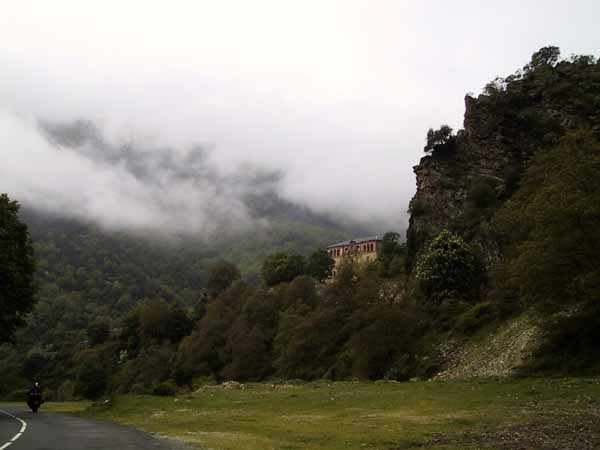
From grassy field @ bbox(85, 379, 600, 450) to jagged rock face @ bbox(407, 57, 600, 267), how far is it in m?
46.2

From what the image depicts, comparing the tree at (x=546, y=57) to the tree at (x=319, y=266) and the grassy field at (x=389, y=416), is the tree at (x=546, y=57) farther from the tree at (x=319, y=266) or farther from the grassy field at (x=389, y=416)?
the tree at (x=319, y=266)

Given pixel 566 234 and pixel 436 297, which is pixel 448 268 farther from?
pixel 566 234

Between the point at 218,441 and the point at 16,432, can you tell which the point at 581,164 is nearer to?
the point at 218,441

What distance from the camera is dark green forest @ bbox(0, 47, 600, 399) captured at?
3753 cm

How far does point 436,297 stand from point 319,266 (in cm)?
8320

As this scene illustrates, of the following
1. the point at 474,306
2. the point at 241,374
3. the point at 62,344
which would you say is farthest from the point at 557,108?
the point at 62,344

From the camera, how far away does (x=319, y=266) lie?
15875cm

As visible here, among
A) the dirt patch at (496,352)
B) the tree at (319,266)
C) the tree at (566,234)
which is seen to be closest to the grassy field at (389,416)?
the tree at (566,234)

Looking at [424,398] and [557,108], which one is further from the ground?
[557,108]

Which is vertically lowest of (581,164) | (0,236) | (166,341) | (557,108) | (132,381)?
(132,381)

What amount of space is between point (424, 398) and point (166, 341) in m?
115

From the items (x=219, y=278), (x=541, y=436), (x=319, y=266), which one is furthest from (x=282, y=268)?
(x=541, y=436)

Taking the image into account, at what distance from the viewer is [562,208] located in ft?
116

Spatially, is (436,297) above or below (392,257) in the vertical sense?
below
